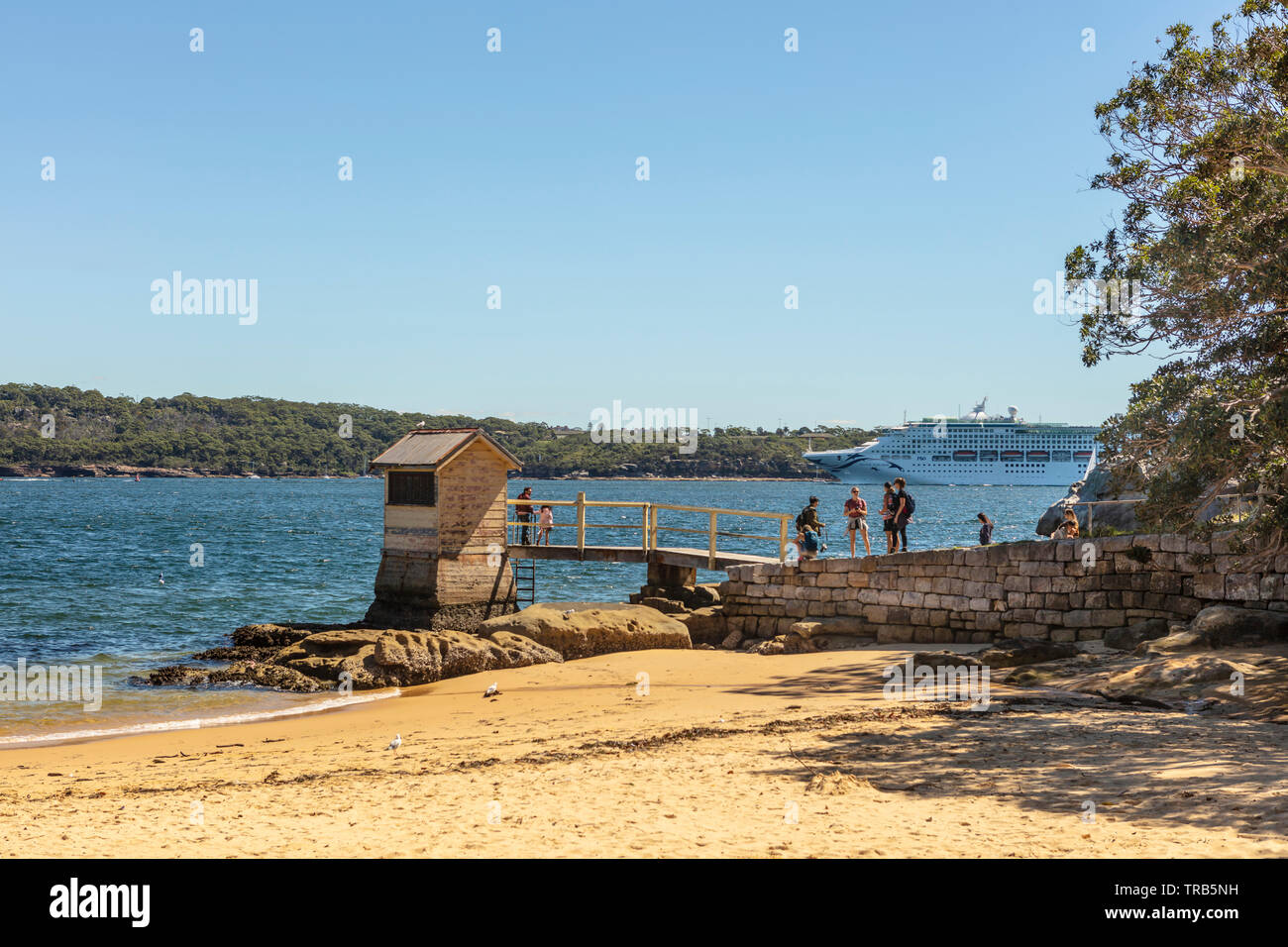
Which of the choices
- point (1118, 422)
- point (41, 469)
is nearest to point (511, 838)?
point (1118, 422)

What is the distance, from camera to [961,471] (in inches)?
5527

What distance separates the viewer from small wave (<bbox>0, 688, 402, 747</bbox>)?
40.2ft

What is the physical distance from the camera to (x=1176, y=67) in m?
10.8

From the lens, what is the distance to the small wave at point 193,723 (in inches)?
482

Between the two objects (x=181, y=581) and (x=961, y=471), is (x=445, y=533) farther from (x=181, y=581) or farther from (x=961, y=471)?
(x=961, y=471)

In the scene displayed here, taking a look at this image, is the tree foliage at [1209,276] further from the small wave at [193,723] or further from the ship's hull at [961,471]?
the ship's hull at [961,471]

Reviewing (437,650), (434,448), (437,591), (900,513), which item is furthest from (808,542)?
→ (434,448)

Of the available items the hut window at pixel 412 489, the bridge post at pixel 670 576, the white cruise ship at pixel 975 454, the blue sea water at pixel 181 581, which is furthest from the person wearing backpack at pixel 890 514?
the white cruise ship at pixel 975 454

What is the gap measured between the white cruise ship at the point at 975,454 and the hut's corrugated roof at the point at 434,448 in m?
124

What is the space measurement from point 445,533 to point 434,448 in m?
1.70

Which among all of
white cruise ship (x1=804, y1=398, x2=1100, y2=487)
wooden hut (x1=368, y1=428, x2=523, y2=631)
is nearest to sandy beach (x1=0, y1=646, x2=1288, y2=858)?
wooden hut (x1=368, y1=428, x2=523, y2=631)

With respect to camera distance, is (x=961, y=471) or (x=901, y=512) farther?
(x=961, y=471)

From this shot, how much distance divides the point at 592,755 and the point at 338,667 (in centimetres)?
820

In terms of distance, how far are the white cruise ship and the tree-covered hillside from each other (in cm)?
2871
